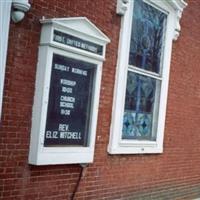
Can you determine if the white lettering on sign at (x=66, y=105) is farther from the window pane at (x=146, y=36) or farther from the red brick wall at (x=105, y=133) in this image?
the window pane at (x=146, y=36)

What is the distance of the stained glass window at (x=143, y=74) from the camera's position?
8.88 metres

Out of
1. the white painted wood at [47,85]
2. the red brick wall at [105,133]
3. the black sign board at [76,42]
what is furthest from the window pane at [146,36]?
the white painted wood at [47,85]

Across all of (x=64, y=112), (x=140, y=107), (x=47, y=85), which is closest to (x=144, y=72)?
(x=140, y=107)

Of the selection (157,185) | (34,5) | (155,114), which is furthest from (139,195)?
(34,5)

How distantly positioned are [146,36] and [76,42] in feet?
8.66

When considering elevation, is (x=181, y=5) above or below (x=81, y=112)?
above

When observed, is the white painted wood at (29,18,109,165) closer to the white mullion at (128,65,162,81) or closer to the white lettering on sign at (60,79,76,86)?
the white lettering on sign at (60,79,76,86)

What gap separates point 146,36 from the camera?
9.30 metres

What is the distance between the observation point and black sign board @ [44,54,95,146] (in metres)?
6.73

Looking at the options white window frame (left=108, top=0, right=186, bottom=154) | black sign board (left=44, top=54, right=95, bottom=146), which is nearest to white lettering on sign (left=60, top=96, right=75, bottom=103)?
black sign board (left=44, top=54, right=95, bottom=146)

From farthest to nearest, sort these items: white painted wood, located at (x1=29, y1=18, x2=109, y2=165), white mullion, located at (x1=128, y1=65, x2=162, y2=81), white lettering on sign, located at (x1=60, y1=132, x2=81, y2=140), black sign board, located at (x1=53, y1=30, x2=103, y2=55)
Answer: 1. white mullion, located at (x1=128, y1=65, x2=162, y2=81)
2. white lettering on sign, located at (x1=60, y1=132, x2=81, y2=140)
3. black sign board, located at (x1=53, y1=30, x2=103, y2=55)
4. white painted wood, located at (x1=29, y1=18, x2=109, y2=165)

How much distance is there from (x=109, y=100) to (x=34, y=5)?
2.26 metres

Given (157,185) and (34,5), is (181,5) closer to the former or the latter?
(157,185)

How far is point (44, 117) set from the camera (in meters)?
6.56
